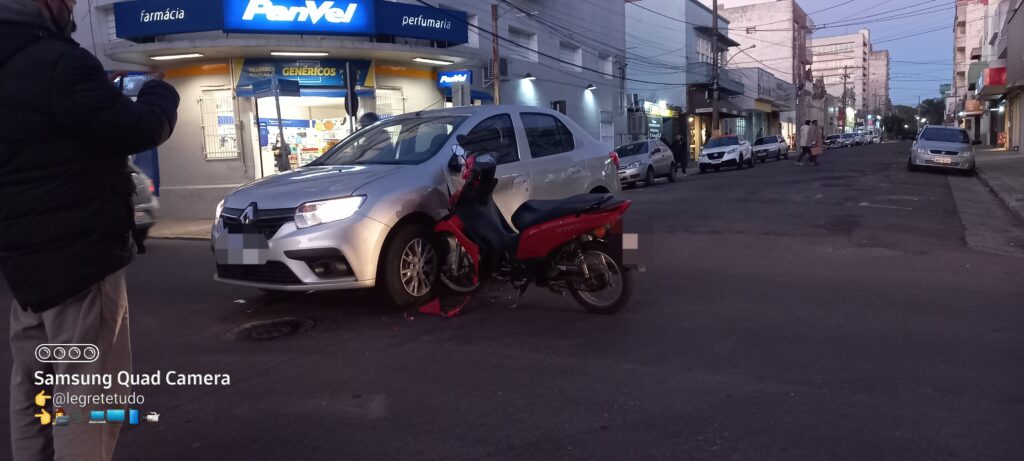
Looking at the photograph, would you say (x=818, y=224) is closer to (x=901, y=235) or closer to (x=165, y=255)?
(x=901, y=235)

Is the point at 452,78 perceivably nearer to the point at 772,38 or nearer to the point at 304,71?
the point at 304,71

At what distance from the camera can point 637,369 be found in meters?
4.58

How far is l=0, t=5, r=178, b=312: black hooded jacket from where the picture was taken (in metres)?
2.44

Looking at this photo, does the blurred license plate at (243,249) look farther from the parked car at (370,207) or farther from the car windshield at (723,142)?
the car windshield at (723,142)

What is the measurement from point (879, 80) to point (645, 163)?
167 metres

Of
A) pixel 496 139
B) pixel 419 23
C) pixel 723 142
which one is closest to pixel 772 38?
pixel 723 142

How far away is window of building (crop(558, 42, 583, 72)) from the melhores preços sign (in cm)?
984

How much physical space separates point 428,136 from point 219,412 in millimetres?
3430

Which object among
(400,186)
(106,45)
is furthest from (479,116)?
(106,45)

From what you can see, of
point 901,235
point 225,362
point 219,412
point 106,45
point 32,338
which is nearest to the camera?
point 32,338

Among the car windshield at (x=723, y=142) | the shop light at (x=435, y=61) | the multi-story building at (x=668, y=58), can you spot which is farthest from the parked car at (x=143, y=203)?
the multi-story building at (x=668, y=58)

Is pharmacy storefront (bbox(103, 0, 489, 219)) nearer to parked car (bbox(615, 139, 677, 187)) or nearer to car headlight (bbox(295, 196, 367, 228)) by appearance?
parked car (bbox(615, 139, 677, 187))

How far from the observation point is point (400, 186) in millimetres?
5926

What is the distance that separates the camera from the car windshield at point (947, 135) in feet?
73.0
